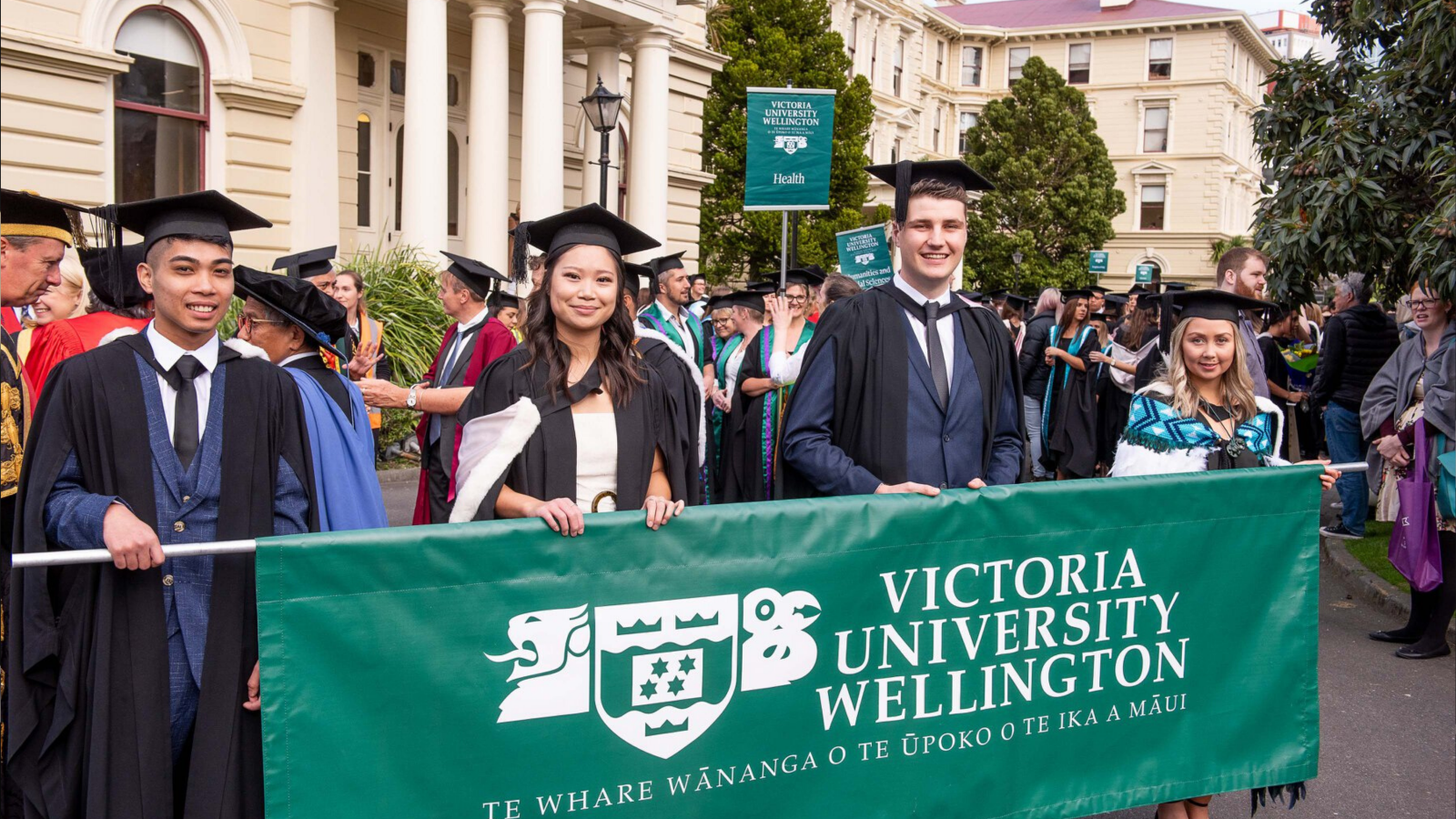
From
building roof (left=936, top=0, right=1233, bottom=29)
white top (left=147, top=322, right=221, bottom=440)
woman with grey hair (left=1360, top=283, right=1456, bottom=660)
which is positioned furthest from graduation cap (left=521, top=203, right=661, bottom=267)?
building roof (left=936, top=0, right=1233, bottom=29)

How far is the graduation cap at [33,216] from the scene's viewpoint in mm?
4285

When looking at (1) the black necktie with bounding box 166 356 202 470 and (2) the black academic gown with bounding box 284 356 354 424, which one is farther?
(2) the black academic gown with bounding box 284 356 354 424

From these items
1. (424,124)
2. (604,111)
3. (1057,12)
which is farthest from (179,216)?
(1057,12)

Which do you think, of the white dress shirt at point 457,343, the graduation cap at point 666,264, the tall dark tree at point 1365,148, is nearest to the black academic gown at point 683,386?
the white dress shirt at point 457,343

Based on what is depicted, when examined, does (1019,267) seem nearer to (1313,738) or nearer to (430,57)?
(430,57)

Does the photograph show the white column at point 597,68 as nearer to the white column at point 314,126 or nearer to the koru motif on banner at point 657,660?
the white column at point 314,126

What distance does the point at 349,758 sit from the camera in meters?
2.92


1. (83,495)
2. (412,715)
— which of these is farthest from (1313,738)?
(83,495)

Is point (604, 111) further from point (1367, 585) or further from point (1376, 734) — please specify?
point (1376, 734)

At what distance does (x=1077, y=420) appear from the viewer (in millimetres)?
11648

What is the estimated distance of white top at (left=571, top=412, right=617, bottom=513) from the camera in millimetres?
3678

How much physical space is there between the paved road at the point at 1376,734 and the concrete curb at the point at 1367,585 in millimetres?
107

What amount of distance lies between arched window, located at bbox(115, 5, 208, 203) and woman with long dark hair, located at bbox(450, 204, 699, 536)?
14730 mm

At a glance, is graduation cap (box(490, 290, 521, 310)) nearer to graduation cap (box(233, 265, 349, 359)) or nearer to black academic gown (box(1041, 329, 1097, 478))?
black academic gown (box(1041, 329, 1097, 478))
